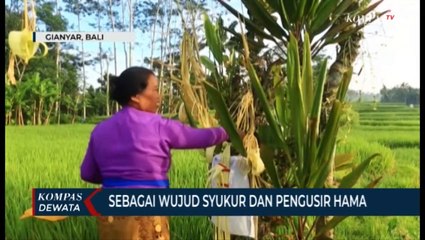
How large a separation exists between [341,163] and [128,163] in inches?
27.4

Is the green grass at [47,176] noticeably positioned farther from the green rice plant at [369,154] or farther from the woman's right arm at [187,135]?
the green rice plant at [369,154]

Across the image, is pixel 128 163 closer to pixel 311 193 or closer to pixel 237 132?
pixel 237 132

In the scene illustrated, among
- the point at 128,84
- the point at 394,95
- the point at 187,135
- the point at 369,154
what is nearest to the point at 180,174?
the point at 187,135

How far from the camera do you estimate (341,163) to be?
205 centimetres

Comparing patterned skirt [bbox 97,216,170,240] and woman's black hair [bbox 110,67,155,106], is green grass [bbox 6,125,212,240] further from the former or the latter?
woman's black hair [bbox 110,67,155,106]

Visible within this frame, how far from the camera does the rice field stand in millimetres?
2092

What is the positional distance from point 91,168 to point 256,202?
53cm

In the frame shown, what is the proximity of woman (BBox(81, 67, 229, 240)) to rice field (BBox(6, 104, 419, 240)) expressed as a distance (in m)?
0.17

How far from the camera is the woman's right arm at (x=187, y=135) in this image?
1898 millimetres

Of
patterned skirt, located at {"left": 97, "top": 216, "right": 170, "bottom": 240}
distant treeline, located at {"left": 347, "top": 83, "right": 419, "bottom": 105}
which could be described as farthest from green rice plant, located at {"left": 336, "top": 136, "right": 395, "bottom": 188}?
patterned skirt, located at {"left": 97, "top": 216, "right": 170, "bottom": 240}

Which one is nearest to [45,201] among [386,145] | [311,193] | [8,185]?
[8,185]

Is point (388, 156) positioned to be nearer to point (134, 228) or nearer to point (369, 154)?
point (369, 154)

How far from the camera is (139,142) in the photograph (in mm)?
1865

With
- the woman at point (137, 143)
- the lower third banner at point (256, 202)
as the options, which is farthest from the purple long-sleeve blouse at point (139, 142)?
the lower third banner at point (256, 202)
